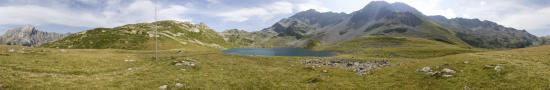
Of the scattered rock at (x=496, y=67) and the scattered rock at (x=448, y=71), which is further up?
the scattered rock at (x=496, y=67)

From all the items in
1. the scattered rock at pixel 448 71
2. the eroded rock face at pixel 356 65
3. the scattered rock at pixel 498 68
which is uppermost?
the scattered rock at pixel 498 68

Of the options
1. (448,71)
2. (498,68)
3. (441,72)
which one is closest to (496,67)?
(498,68)

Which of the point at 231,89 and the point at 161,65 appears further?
the point at 161,65

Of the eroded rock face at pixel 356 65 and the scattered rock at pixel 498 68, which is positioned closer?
the scattered rock at pixel 498 68

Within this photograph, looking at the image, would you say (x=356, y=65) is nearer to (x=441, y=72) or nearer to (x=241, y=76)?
(x=441, y=72)

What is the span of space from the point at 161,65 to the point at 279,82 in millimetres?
18569

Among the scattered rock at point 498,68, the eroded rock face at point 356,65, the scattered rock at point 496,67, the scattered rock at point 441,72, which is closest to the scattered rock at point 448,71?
the scattered rock at point 441,72

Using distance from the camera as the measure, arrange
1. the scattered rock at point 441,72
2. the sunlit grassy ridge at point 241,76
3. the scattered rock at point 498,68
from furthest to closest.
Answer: the scattered rock at point 441,72 → the scattered rock at point 498,68 → the sunlit grassy ridge at point 241,76

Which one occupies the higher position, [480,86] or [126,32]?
[126,32]

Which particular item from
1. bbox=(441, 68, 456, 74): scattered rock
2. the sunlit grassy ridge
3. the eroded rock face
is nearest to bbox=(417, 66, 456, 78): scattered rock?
bbox=(441, 68, 456, 74): scattered rock

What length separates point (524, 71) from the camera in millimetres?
38344

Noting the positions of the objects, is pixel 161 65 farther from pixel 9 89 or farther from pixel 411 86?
pixel 411 86

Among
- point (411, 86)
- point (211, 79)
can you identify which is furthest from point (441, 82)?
point (211, 79)

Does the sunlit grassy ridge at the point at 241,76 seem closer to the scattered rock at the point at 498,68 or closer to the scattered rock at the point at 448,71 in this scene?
the scattered rock at the point at 498,68
